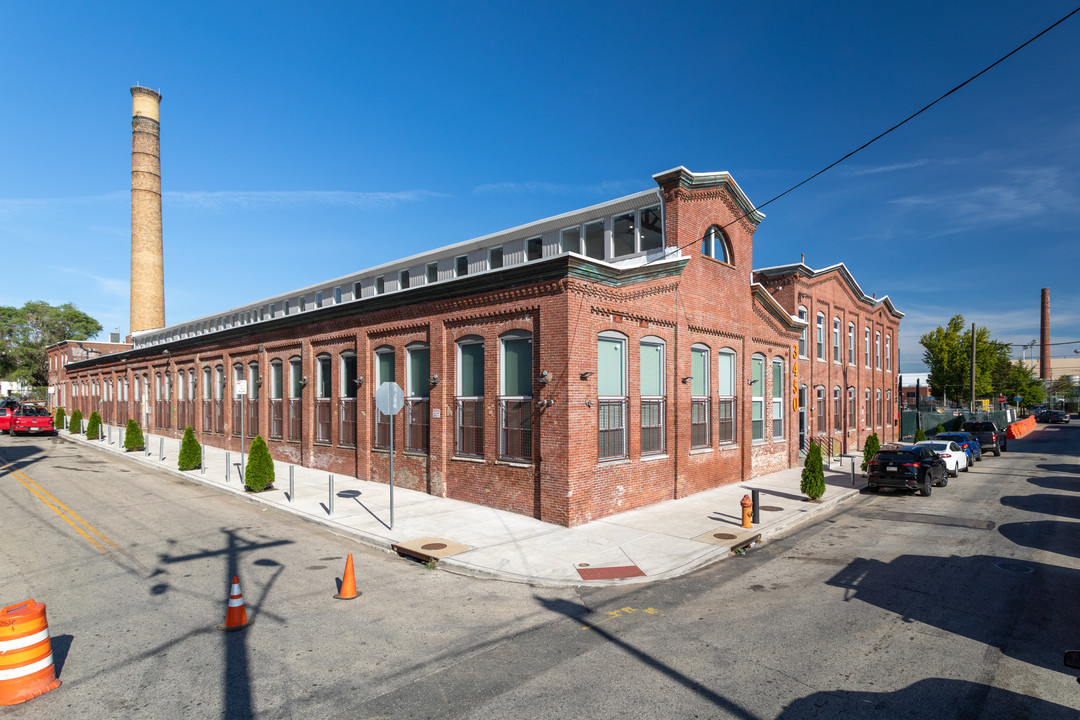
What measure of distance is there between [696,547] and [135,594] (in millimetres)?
9877

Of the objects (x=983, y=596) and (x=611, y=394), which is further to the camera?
(x=611, y=394)

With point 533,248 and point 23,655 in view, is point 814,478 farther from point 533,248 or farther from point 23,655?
point 23,655

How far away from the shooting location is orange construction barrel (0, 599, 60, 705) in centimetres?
568

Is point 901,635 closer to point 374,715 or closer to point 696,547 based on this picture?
point 696,547

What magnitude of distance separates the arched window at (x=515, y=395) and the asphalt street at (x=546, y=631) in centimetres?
456

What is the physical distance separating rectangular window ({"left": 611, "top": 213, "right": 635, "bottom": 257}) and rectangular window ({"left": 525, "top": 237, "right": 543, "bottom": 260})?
11.3 ft

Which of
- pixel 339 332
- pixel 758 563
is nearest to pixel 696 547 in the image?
pixel 758 563

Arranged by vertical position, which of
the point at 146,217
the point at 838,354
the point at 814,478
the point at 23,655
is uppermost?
the point at 146,217

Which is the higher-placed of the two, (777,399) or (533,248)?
(533,248)

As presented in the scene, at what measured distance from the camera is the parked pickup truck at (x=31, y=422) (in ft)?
127

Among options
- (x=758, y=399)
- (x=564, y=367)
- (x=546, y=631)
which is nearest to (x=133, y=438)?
(x=564, y=367)

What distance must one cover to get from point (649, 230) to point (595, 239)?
2.30m

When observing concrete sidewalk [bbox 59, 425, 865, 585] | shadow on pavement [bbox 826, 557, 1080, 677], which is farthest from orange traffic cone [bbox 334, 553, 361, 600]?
shadow on pavement [bbox 826, 557, 1080, 677]

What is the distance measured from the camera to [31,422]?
39.0m
